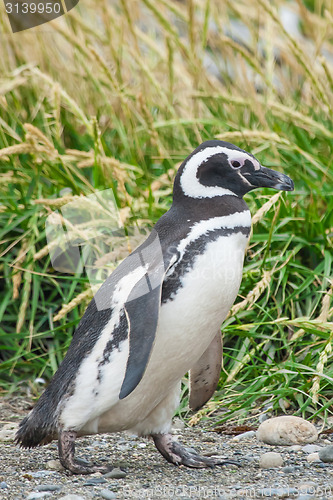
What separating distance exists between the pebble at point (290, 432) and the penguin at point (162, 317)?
256 millimetres

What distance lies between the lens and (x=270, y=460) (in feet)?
8.52

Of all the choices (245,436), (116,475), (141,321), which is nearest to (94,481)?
(116,475)

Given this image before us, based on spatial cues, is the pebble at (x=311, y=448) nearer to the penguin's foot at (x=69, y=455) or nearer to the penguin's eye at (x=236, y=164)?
the penguin's foot at (x=69, y=455)

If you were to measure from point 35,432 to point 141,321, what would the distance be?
2.09ft

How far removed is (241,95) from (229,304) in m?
2.76

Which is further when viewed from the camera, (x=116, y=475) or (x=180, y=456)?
(x=180, y=456)

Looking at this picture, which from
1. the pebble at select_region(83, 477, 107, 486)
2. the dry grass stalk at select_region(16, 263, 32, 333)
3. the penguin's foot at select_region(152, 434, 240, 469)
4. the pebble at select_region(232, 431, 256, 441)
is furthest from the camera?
the dry grass stalk at select_region(16, 263, 32, 333)

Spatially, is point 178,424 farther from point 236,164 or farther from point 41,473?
point 236,164

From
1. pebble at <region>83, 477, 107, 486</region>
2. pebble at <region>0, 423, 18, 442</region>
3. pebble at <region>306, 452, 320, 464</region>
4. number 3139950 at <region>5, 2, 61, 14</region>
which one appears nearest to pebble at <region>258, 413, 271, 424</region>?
pebble at <region>306, 452, 320, 464</region>

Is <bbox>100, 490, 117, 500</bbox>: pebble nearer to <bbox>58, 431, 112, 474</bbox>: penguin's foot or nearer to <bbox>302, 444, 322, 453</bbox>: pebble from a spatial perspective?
<bbox>58, 431, 112, 474</bbox>: penguin's foot

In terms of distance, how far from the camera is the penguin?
2459mm

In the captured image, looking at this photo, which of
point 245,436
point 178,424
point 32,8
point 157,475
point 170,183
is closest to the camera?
point 157,475

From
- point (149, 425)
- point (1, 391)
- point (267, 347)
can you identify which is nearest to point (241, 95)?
point (267, 347)

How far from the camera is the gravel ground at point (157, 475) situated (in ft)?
7.52
